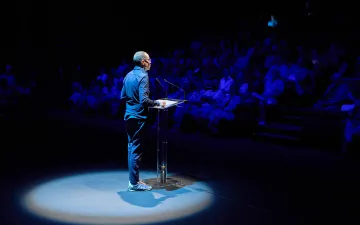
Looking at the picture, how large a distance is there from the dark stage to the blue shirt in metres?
0.87

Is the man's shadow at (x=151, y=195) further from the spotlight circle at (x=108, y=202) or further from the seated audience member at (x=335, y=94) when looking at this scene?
the seated audience member at (x=335, y=94)

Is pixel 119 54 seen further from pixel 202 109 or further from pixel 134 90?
pixel 134 90

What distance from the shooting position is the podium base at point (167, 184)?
4.25 m

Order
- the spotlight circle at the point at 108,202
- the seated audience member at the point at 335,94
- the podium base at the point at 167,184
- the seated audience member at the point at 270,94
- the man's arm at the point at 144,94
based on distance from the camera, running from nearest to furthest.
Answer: the spotlight circle at the point at 108,202
the man's arm at the point at 144,94
the podium base at the point at 167,184
the seated audience member at the point at 335,94
the seated audience member at the point at 270,94

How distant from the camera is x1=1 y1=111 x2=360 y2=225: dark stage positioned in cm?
338

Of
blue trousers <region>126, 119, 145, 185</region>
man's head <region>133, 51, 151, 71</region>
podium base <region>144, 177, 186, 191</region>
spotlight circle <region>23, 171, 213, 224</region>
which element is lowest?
spotlight circle <region>23, 171, 213, 224</region>

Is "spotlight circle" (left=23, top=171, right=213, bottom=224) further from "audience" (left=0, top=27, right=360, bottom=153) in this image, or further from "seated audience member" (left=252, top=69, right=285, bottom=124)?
"seated audience member" (left=252, top=69, right=285, bottom=124)

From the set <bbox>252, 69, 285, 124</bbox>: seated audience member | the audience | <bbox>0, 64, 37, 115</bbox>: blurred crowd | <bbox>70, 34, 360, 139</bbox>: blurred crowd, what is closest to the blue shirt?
the audience

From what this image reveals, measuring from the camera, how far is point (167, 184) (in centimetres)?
438

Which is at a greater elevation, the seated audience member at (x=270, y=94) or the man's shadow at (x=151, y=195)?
the seated audience member at (x=270, y=94)

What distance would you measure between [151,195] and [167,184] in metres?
0.45

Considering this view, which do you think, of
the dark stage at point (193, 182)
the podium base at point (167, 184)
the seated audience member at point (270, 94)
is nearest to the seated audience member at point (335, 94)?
the seated audience member at point (270, 94)

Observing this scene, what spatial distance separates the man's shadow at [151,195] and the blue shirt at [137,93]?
0.81 m

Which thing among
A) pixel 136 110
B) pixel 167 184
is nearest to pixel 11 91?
pixel 167 184
